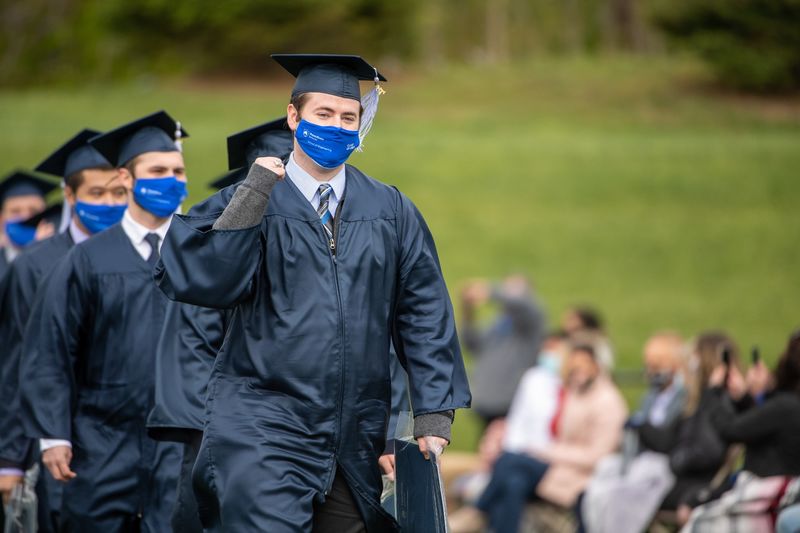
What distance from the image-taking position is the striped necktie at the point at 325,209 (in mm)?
5098

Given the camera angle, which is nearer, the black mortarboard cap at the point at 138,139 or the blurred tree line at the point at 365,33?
the black mortarboard cap at the point at 138,139

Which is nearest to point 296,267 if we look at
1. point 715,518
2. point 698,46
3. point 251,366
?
point 251,366

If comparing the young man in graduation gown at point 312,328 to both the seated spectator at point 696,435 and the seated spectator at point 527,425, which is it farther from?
the seated spectator at point 527,425

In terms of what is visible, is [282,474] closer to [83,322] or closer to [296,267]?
[296,267]

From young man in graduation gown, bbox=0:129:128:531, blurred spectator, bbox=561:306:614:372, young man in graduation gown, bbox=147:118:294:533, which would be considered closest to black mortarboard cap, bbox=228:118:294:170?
young man in graduation gown, bbox=147:118:294:533

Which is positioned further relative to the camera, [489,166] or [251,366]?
[489,166]

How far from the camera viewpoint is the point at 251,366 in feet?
16.4

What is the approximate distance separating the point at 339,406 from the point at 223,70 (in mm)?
38309

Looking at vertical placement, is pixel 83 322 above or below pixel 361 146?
below

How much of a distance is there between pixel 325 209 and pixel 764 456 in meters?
3.64

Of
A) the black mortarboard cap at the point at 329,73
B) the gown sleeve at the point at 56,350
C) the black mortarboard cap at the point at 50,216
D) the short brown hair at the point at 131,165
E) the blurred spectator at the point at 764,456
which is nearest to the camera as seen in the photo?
the black mortarboard cap at the point at 329,73

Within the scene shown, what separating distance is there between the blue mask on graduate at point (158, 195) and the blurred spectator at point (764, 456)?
11.1ft

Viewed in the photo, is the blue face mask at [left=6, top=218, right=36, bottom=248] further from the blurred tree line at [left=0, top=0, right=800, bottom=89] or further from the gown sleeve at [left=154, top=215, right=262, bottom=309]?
the blurred tree line at [left=0, top=0, right=800, bottom=89]

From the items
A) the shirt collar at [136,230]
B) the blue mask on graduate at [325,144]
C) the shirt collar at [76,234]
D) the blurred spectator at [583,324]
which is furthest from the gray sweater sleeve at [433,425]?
the blurred spectator at [583,324]
